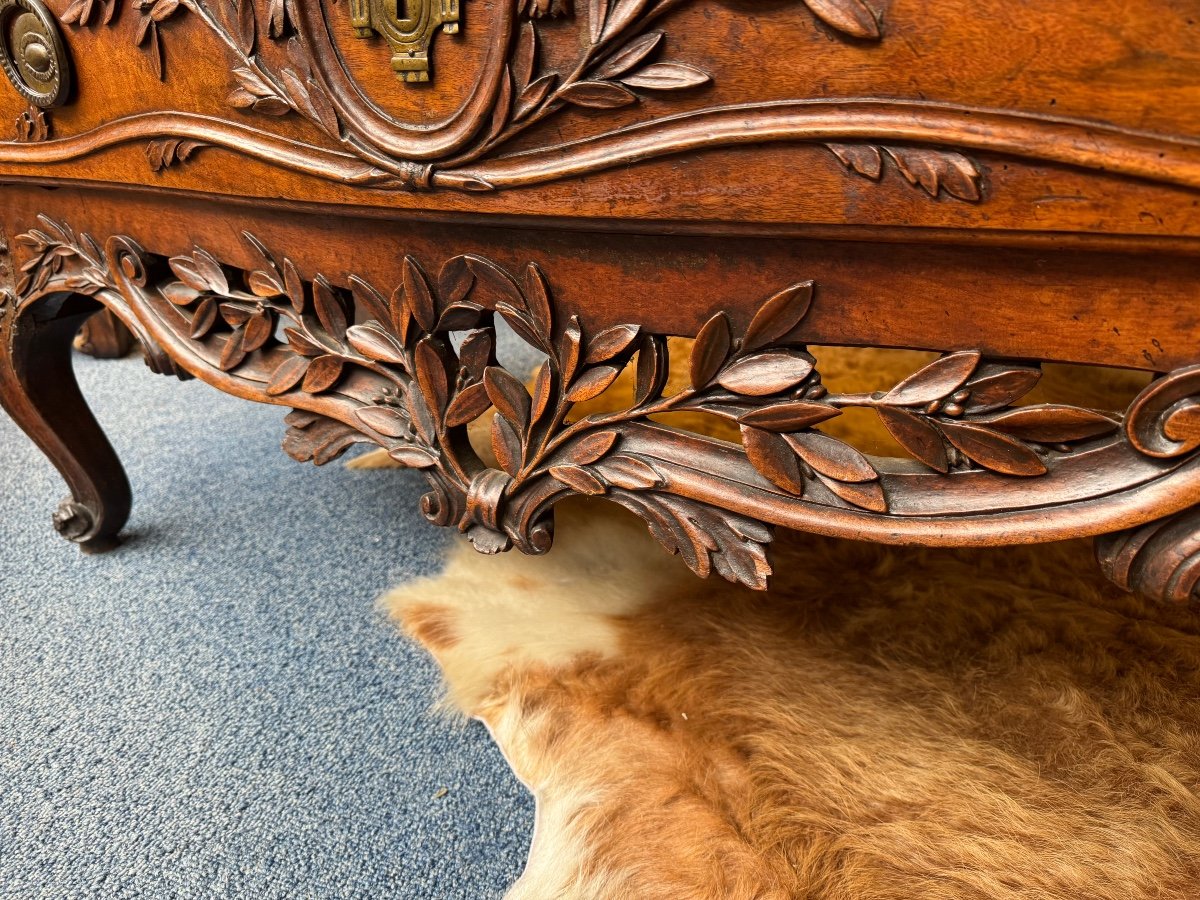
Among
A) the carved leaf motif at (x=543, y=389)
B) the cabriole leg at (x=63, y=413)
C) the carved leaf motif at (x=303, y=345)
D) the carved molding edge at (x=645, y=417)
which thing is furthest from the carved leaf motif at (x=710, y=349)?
the cabriole leg at (x=63, y=413)

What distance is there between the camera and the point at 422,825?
0.63m

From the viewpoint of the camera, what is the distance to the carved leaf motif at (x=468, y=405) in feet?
1.86

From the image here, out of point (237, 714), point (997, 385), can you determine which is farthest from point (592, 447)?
point (237, 714)

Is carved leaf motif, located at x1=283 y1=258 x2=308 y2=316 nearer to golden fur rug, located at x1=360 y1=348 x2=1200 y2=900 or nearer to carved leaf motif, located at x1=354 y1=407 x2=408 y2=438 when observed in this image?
carved leaf motif, located at x1=354 y1=407 x2=408 y2=438

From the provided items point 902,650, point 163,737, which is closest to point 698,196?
point 902,650

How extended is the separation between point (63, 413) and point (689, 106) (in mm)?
817

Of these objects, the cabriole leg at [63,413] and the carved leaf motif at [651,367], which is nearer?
the carved leaf motif at [651,367]

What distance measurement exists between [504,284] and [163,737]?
518 millimetres

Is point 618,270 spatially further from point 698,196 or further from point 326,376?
point 326,376

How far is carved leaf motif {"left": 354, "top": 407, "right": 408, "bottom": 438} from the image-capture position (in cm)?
62

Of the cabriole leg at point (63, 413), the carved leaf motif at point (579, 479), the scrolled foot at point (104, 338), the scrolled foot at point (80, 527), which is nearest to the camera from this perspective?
the carved leaf motif at point (579, 479)

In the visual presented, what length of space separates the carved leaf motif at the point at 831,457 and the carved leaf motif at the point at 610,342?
0.11m

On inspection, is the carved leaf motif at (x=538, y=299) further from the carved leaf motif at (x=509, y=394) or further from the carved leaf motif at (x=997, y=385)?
the carved leaf motif at (x=997, y=385)

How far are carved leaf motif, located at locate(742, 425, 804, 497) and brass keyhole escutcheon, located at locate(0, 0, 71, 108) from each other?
58 centimetres
